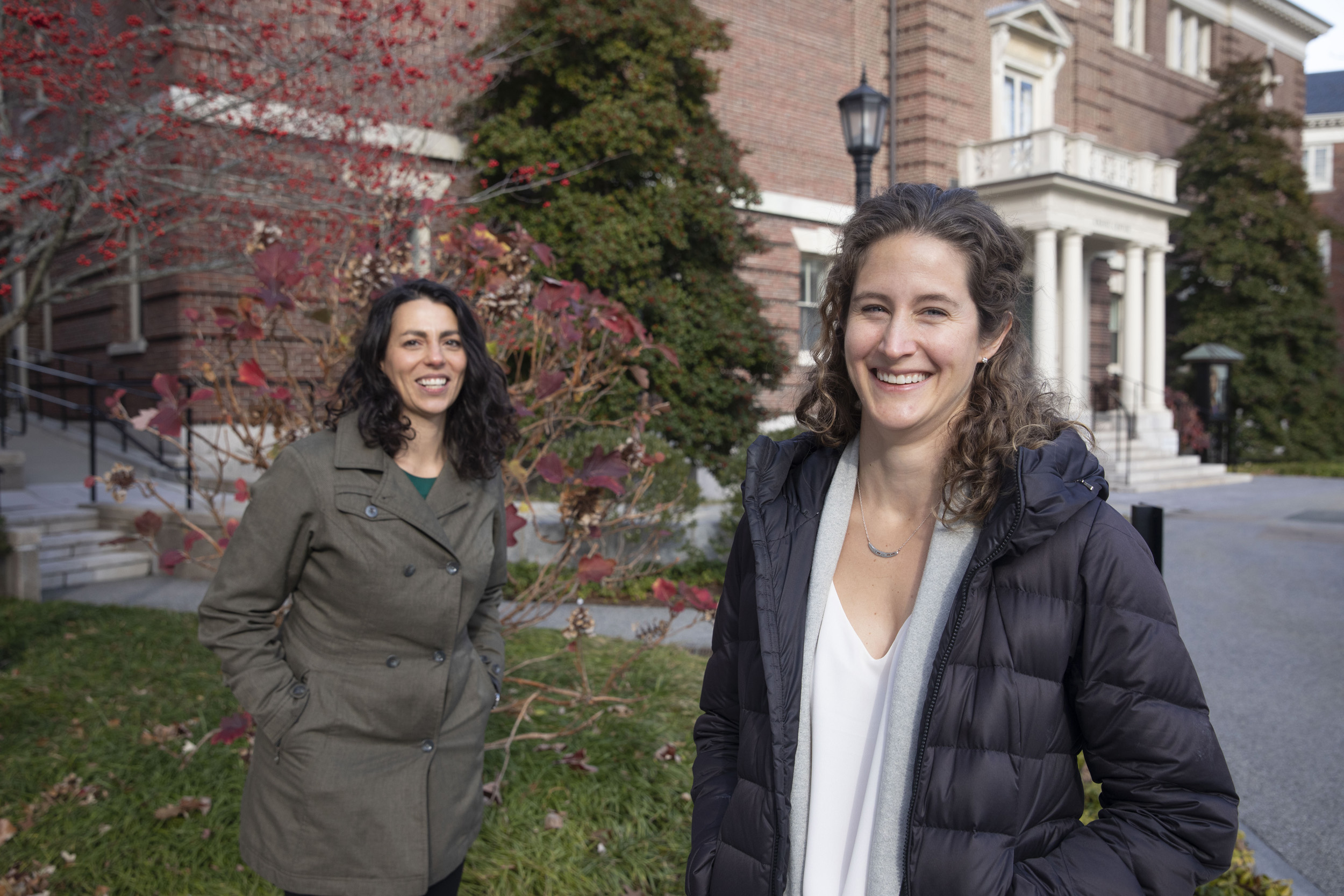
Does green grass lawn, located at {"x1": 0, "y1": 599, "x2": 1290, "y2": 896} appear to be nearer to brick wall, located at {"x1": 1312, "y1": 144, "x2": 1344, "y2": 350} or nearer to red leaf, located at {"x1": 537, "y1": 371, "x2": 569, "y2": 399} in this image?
red leaf, located at {"x1": 537, "y1": 371, "x2": 569, "y2": 399}

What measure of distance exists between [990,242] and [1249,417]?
26.1 metres

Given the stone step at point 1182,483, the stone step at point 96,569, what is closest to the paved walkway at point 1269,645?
the stone step at point 96,569

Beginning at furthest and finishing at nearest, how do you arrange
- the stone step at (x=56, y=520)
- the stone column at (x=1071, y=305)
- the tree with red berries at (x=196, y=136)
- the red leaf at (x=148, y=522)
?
the stone column at (x=1071, y=305)
the stone step at (x=56, y=520)
the tree with red berries at (x=196, y=136)
the red leaf at (x=148, y=522)

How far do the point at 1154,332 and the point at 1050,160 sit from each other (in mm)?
5506

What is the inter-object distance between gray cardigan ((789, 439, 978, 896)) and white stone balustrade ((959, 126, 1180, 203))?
16812mm

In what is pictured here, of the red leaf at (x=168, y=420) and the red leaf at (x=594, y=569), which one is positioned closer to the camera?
the red leaf at (x=168, y=420)

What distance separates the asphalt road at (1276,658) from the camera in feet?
13.5

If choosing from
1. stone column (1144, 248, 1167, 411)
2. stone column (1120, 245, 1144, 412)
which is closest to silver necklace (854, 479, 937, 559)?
stone column (1120, 245, 1144, 412)

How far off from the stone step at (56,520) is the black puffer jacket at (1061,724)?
9.40 metres

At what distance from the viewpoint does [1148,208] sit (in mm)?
19531

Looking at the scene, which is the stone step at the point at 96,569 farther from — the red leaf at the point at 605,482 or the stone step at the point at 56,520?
the red leaf at the point at 605,482

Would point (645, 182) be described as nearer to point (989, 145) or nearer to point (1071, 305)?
point (989, 145)

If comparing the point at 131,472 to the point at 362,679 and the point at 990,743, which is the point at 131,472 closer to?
the point at 362,679

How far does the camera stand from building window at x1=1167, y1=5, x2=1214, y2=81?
79.6ft
